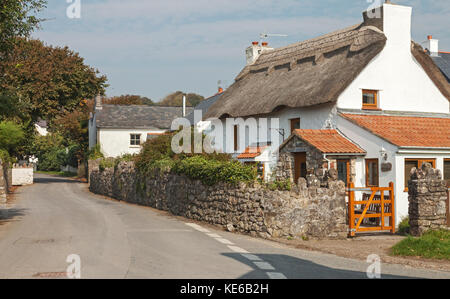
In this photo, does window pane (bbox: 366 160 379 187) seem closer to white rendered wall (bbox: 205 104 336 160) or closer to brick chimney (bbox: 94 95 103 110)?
white rendered wall (bbox: 205 104 336 160)

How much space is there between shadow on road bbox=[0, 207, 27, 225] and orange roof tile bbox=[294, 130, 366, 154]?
36.3 ft

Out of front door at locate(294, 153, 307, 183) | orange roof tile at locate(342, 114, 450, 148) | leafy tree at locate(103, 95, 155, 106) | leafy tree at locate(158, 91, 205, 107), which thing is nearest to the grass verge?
orange roof tile at locate(342, 114, 450, 148)

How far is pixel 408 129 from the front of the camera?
18.8 meters

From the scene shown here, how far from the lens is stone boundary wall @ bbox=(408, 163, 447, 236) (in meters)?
13.7

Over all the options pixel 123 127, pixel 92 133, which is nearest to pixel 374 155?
pixel 123 127

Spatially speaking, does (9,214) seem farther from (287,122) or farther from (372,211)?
(372,211)

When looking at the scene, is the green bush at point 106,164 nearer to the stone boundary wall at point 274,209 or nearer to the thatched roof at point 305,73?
the thatched roof at point 305,73

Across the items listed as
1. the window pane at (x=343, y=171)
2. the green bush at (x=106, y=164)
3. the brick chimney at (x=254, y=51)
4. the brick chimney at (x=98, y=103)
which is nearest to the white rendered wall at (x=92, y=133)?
the brick chimney at (x=98, y=103)

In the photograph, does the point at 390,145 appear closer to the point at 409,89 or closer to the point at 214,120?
the point at 409,89

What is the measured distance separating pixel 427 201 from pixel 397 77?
28.4 feet

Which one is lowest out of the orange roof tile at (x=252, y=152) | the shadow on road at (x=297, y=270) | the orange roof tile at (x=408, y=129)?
the shadow on road at (x=297, y=270)

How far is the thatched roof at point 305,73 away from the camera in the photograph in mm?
20109

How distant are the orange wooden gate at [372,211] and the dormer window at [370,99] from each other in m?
4.59
